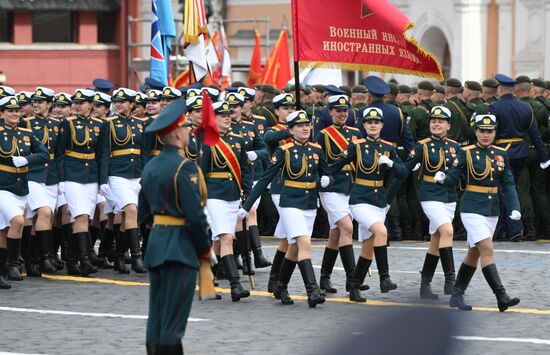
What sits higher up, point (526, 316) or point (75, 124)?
point (75, 124)

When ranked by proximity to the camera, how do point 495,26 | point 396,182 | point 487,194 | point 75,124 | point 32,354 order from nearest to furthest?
point 32,354 < point 487,194 < point 396,182 < point 75,124 < point 495,26

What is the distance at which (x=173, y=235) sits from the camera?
6.89 meters

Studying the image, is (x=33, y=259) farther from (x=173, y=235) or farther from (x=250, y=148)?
(x=173, y=235)

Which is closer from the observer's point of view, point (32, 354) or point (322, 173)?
point (32, 354)

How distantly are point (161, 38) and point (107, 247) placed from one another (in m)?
5.04

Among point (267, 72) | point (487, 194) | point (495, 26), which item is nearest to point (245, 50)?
point (495, 26)

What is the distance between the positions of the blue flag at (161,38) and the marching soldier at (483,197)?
7326 mm

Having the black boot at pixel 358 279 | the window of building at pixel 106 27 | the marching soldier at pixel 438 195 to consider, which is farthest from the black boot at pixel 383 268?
the window of building at pixel 106 27

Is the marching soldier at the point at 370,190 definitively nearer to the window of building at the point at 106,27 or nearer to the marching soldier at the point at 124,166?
the marching soldier at the point at 124,166

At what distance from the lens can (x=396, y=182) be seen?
1184cm

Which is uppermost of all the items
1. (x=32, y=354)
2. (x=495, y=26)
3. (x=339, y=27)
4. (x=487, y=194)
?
(x=495, y=26)

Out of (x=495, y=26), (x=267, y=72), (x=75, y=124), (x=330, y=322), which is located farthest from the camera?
(x=495, y=26)

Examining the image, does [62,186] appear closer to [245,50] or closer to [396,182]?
[396,182]

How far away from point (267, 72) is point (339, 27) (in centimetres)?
1023
